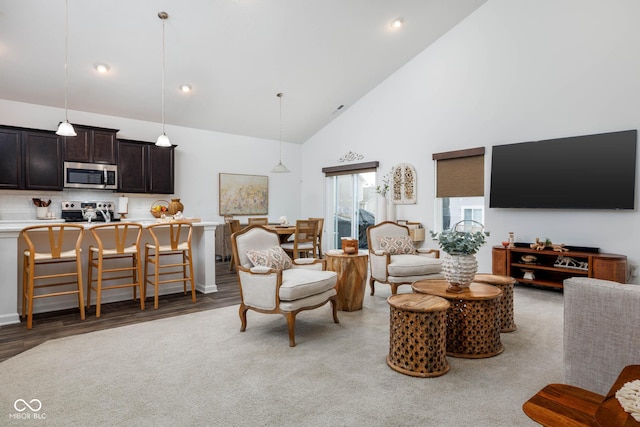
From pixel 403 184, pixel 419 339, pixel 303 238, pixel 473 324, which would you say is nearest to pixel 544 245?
pixel 403 184

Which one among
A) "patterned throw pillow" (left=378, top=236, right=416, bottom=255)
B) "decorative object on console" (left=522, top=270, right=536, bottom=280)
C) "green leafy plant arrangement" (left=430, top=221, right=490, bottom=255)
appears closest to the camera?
"green leafy plant arrangement" (left=430, top=221, right=490, bottom=255)

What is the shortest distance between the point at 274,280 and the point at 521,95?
184 inches

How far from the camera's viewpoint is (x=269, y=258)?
3586 mm

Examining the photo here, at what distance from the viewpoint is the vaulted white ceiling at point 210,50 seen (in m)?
4.71

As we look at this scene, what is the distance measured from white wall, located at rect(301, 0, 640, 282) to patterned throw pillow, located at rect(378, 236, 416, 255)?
68.1 inches

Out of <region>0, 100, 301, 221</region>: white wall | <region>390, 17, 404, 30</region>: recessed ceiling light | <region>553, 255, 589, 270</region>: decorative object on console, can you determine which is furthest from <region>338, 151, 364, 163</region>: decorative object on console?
<region>553, 255, 589, 270</region>: decorative object on console

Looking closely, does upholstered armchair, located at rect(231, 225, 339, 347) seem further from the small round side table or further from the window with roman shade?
the window with roman shade

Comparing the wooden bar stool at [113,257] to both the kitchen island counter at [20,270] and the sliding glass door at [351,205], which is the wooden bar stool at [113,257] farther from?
the sliding glass door at [351,205]

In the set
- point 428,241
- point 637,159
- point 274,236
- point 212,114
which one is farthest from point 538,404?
point 212,114

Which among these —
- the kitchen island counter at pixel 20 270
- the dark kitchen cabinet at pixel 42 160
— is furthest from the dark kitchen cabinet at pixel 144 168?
the kitchen island counter at pixel 20 270

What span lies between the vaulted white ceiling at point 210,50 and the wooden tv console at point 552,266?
3.86 m

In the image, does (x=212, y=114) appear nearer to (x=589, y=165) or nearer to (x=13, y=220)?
(x=13, y=220)

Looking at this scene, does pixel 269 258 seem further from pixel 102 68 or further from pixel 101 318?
pixel 102 68

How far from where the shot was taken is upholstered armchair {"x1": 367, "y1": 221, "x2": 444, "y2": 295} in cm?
442
